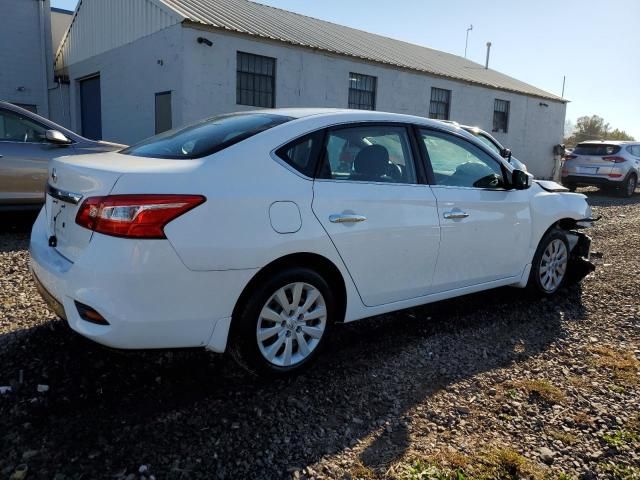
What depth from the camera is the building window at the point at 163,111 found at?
544 inches

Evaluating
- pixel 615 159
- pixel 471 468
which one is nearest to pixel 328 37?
pixel 615 159

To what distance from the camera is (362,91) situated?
1719 cm

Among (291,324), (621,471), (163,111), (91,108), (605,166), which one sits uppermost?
(91,108)

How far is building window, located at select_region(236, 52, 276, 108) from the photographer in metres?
14.2

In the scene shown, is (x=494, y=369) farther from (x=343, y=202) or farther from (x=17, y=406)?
(x=17, y=406)

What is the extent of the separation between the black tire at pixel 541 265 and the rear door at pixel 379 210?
4.80ft

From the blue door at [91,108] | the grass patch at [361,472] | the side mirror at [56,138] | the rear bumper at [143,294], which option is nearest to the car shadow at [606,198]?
the side mirror at [56,138]

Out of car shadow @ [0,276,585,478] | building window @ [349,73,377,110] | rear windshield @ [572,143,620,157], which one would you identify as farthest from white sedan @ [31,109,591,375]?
building window @ [349,73,377,110]

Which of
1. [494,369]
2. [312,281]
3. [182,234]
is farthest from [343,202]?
[494,369]

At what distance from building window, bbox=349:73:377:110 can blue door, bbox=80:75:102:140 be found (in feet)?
27.7

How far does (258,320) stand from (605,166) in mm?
14996

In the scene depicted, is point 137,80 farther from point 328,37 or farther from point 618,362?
point 618,362

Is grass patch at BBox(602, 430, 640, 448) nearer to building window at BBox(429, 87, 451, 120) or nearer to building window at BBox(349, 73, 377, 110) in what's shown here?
building window at BBox(349, 73, 377, 110)

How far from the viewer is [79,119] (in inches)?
748
